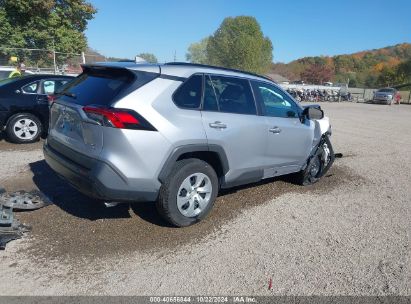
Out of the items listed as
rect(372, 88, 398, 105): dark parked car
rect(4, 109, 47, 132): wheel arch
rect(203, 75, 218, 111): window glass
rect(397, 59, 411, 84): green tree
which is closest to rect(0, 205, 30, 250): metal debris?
rect(203, 75, 218, 111): window glass

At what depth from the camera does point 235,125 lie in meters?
4.18

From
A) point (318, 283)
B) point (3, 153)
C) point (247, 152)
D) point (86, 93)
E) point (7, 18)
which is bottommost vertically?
point (318, 283)

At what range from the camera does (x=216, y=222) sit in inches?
169

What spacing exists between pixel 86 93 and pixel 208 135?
1.35m

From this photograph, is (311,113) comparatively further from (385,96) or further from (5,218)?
(385,96)

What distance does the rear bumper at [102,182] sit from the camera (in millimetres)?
3380

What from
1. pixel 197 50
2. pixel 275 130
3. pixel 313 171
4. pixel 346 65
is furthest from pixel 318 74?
pixel 275 130

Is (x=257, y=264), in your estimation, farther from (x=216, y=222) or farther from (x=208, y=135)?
(x=208, y=135)

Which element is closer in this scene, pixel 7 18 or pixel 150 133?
pixel 150 133

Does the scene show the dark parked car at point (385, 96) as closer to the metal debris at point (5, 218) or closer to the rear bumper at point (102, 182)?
the rear bumper at point (102, 182)

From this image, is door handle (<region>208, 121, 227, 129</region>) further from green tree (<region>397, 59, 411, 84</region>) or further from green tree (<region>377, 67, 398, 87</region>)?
green tree (<region>397, 59, 411, 84</region>)

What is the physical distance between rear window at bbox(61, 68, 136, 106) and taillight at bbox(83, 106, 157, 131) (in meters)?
0.11

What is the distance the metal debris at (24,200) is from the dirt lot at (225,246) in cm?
10

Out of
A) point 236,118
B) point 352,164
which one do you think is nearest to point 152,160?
point 236,118
